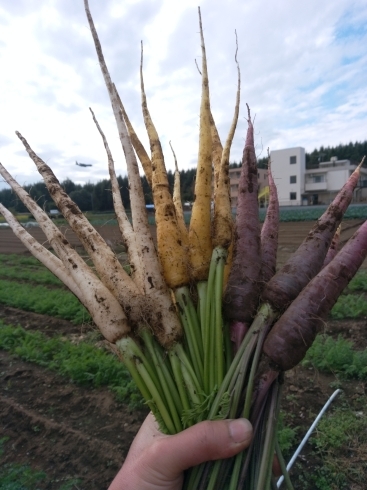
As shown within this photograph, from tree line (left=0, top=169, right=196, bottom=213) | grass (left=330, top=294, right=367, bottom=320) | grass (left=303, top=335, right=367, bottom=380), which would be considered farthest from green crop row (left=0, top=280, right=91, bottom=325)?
grass (left=330, top=294, right=367, bottom=320)

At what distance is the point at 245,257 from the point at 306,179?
5685cm

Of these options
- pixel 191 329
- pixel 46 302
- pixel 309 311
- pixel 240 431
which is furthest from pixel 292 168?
pixel 240 431

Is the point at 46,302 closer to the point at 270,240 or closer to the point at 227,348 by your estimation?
the point at 270,240

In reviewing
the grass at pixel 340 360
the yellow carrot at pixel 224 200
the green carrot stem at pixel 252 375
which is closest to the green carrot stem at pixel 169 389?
the green carrot stem at pixel 252 375

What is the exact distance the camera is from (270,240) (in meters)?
1.69

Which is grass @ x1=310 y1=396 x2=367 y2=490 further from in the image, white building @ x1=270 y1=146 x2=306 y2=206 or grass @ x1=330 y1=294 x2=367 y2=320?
white building @ x1=270 y1=146 x2=306 y2=206

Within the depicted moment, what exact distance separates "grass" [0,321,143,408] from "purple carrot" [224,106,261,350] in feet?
9.06

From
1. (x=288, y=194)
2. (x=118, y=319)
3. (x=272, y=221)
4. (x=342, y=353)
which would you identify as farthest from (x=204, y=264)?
(x=288, y=194)

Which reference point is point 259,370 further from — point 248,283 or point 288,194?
point 288,194

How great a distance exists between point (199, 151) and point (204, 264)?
21.5 inches

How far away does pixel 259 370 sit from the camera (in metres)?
1.23

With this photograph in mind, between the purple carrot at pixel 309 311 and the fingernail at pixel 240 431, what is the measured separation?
230 millimetres

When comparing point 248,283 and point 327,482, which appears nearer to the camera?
point 248,283

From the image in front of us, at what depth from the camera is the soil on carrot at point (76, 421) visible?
288 cm
